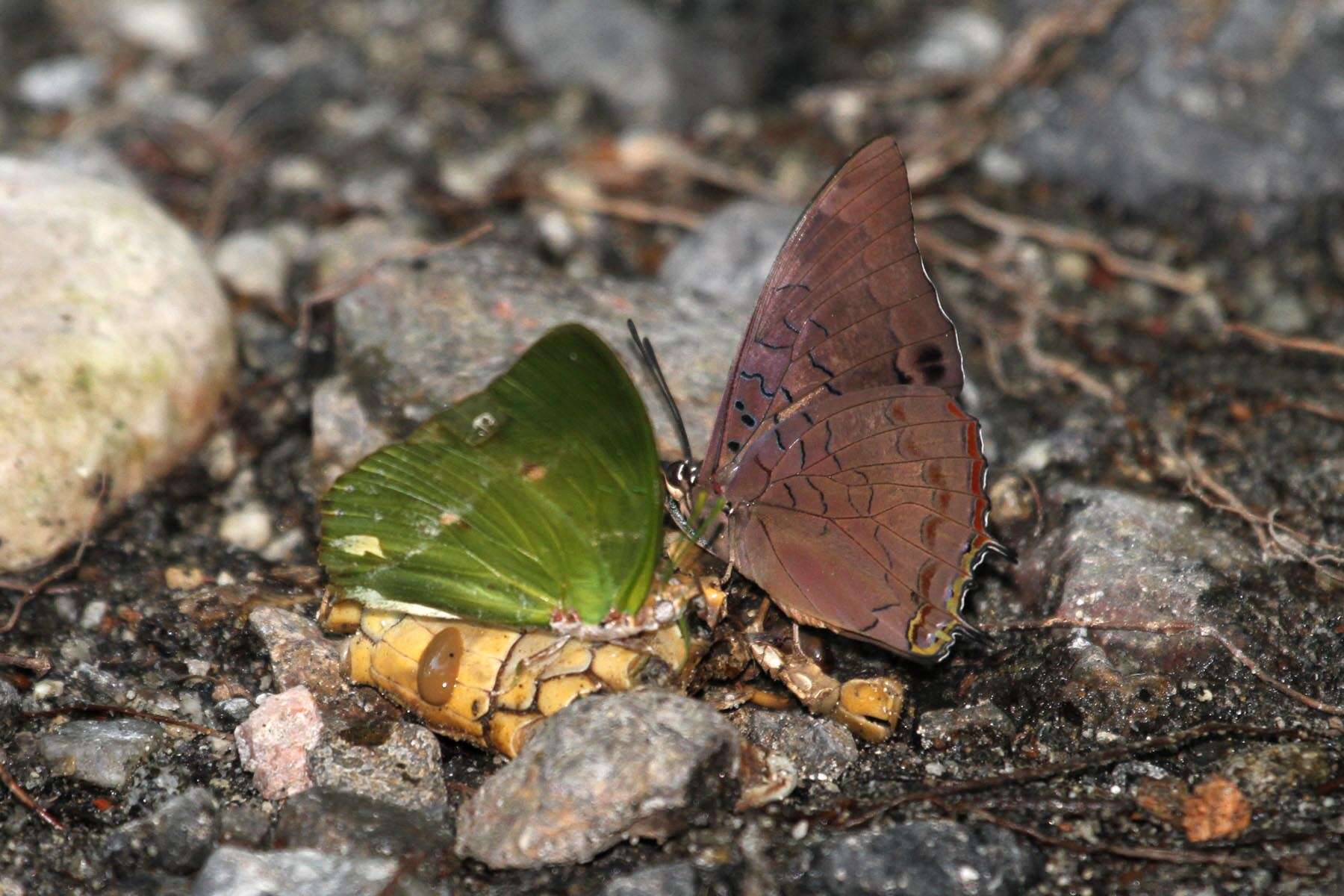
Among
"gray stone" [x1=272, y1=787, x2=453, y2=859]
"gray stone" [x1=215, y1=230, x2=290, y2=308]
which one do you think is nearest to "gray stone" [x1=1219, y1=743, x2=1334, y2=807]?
"gray stone" [x1=272, y1=787, x2=453, y2=859]

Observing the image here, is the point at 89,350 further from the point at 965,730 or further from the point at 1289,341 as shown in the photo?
the point at 1289,341

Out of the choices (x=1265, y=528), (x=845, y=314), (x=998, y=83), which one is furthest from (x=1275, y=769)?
(x=998, y=83)

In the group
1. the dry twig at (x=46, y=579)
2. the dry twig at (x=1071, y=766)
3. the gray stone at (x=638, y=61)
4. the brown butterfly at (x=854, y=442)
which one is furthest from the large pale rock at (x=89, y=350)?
the dry twig at (x=1071, y=766)

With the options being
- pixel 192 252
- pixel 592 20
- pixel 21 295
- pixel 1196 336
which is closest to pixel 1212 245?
pixel 1196 336

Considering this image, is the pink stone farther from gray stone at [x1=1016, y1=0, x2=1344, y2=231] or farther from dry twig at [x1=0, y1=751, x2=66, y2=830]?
gray stone at [x1=1016, y1=0, x2=1344, y2=231]

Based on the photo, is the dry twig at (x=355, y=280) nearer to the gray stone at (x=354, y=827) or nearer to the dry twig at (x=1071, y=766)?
the gray stone at (x=354, y=827)

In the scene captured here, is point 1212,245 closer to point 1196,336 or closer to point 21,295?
point 1196,336
